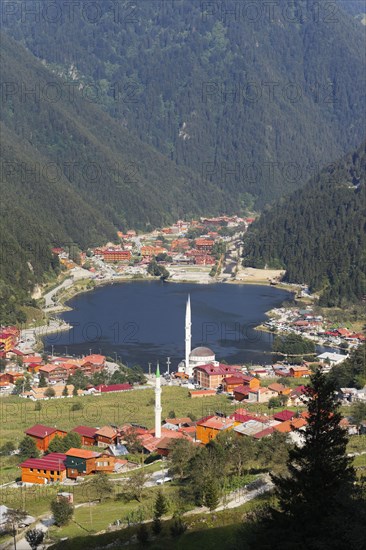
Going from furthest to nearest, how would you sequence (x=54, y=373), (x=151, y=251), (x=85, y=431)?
1. (x=151, y=251)
2. (x=54, y=373)
3. (x=85, y=431)

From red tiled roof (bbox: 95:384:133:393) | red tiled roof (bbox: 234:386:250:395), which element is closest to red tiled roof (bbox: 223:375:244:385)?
red tiled roof (bbox: 234:386:250:395)

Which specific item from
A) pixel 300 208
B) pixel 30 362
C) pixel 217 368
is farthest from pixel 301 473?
pixel 300 208

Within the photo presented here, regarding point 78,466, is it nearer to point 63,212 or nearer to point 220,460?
point 220,460

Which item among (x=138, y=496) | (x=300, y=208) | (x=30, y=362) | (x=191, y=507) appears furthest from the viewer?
(x=300, y=208)

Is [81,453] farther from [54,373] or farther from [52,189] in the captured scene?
[52,189]

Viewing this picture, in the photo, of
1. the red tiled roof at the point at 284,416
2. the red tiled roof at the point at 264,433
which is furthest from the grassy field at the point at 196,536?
the red tiled roof at the point at 284,416

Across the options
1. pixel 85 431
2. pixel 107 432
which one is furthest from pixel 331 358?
pixel 107 432
